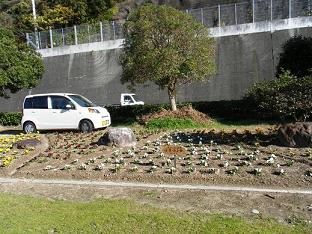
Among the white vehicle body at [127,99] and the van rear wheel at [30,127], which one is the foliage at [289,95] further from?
the white vehicle body at [127,99]

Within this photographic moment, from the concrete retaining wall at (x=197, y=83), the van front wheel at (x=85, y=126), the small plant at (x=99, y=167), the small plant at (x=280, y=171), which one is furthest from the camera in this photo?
the concrete retaining wall at (x=197, y=83)

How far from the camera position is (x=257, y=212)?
6.62m

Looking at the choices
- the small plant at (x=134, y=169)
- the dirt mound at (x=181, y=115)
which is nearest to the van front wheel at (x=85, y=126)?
the dirt mound at (x=181, y=115)

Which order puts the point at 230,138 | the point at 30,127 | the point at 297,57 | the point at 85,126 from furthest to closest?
the point at 297,57, the point at 30,127, the point at 85,126, the point at 230,138

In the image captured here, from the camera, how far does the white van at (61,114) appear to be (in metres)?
16.8

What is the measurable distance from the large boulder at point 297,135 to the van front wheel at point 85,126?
8.24m

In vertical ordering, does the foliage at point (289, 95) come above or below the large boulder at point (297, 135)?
above

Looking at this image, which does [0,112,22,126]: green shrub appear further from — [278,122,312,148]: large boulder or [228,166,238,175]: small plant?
[228,166,238,175]: small plant

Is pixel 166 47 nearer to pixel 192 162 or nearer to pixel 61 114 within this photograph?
pixel 61 114

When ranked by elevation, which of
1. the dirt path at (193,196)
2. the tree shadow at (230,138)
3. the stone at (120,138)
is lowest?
the dirt path at (193,196)

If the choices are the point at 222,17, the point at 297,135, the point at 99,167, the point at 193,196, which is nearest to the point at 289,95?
the point at 297,135

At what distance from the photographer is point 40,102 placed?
57.6 feet

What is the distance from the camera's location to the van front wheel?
54.8ft

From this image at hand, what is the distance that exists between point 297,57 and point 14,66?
43.3 ft
